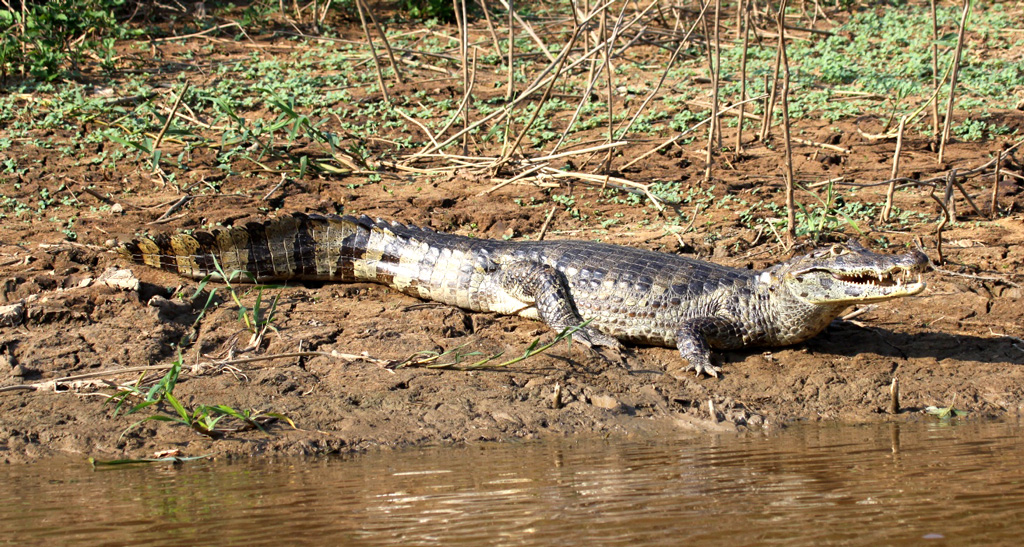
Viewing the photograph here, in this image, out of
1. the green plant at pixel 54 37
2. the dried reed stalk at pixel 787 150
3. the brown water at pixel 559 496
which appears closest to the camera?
the brown water at pixel 559 496

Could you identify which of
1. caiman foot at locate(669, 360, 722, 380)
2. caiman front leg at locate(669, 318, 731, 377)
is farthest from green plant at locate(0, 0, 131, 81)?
caiman foot at locate(669, 360, 722, 380)

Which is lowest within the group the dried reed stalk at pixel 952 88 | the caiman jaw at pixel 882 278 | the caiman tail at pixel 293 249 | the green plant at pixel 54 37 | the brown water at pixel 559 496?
the brown water at pixel 559 496

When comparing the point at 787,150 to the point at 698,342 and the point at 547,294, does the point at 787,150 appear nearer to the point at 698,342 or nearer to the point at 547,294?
the point at 698,342

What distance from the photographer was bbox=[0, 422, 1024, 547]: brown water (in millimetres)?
2406

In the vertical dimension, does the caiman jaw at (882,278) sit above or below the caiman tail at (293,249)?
below

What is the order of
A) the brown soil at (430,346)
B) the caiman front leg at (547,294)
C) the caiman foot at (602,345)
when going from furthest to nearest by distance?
the caiman front leg at (547,294), the caiman foot at (602,345), the brown soil at (430,346)

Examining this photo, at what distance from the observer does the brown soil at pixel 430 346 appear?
3.84m

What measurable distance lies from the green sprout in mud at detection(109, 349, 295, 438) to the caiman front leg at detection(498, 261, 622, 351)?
179 cm

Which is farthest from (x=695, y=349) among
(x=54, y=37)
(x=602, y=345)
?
(x=54, y=37)

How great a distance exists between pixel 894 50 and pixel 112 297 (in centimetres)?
788

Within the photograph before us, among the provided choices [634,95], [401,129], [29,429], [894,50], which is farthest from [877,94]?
[29,429]

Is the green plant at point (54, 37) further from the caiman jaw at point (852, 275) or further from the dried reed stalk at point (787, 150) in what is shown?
the caiman jaw at point (852, 275)

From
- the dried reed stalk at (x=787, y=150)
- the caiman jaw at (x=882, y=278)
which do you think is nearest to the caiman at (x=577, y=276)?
the caiman jaw at (x=882, y=278)

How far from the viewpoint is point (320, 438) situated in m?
3.63
